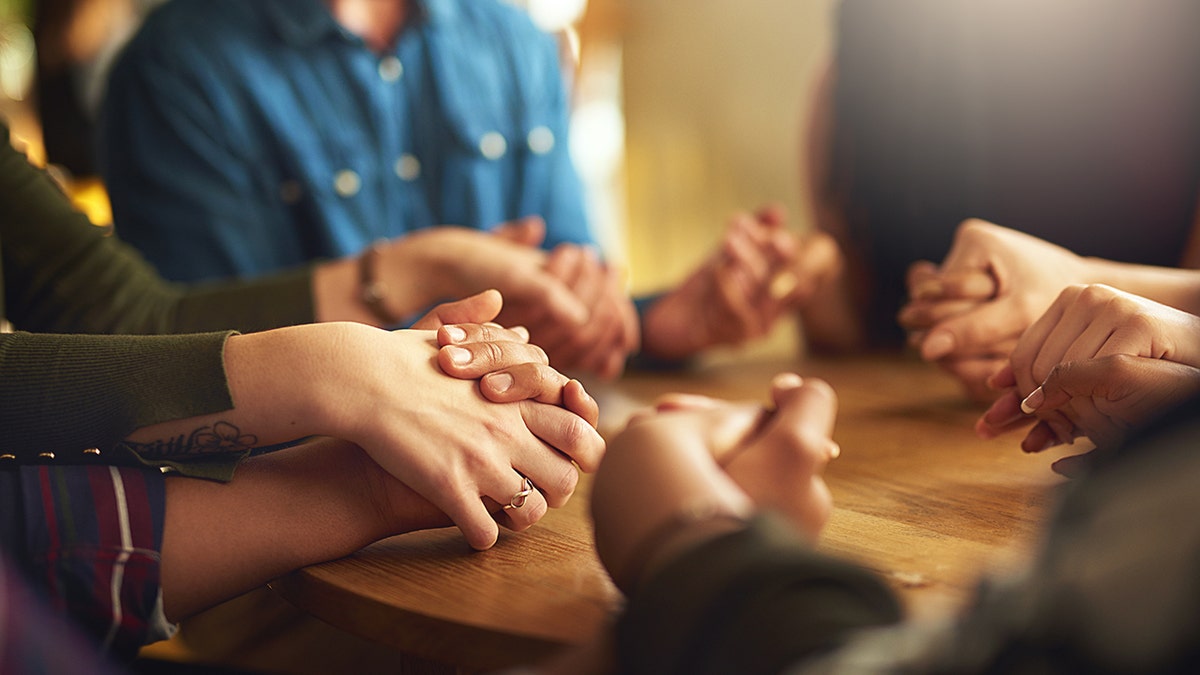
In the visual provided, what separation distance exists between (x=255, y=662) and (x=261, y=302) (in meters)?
0.46

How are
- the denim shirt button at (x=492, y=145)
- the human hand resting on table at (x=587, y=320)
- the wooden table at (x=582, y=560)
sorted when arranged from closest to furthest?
the wooden table at (x=582, y=560), the human hand resting on table at (x=587, y=320), the denim shirt button at (x=492, y=145)

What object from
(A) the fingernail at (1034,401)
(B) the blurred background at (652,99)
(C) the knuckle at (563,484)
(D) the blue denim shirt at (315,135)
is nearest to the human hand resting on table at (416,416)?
(C) the knuckle at (563,484)

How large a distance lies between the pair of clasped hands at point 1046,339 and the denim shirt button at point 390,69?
37.2 inches

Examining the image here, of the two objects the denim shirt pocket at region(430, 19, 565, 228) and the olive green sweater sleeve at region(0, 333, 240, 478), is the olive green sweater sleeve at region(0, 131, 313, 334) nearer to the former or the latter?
the olive green sweater sleeve at region(0, 333, 240, 478)

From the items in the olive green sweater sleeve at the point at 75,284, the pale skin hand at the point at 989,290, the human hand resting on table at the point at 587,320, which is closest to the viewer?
the pale skin hand at the point at 989,290

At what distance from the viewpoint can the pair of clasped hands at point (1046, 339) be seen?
53cm

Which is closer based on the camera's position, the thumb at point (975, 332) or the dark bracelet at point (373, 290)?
the thumb at point (975, 332)

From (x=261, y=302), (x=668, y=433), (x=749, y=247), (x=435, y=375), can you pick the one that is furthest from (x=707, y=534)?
(x=749, y=247)

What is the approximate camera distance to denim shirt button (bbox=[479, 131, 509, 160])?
157cm

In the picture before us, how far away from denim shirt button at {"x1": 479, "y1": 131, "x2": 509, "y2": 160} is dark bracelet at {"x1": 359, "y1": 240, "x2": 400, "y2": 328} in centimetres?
63

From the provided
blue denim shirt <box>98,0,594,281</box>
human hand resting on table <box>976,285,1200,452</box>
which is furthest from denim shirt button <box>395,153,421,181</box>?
human hand resting on table <box>976,285,1200,452</box>

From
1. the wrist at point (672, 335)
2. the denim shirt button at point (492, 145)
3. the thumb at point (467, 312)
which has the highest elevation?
the denim shirt button at point (492, 145)

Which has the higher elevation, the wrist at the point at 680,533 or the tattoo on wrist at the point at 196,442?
the wrist at the point at 680,533

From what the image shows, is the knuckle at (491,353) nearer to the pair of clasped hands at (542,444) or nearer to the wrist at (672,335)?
the pair of clasped hands at (542,444)
